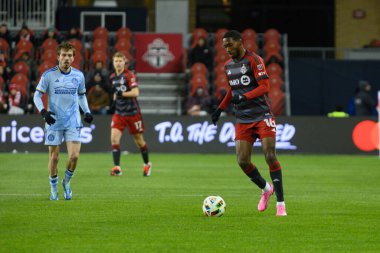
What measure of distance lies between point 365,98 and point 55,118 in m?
17.9

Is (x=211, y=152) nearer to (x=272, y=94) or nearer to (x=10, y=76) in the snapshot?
(x=272, y=94)

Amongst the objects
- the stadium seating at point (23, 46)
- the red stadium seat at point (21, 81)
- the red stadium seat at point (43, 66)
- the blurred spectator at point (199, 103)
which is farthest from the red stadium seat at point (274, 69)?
the stadium seating at point (23, 46)

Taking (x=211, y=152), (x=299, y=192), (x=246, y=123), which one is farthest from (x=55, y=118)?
(x=211, y=152)

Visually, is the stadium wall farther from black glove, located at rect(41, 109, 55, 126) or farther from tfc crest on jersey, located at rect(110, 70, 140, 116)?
black glove, located at rect(41, 109, 55, 126)

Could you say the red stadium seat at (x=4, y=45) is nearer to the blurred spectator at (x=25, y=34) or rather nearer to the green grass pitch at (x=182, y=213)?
the blurred spectator at (x=25, y=34)

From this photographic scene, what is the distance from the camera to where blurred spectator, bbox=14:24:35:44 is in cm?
3212

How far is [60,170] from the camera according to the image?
20375mm

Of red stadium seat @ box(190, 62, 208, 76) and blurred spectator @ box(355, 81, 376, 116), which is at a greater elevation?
red stadium seat @ box(190, 62, 208, 76)

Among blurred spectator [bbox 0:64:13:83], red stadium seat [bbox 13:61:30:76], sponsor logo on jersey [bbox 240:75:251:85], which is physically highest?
red stadium seat [bbox 13:61:30:76]

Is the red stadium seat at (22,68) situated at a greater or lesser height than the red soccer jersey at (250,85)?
greater

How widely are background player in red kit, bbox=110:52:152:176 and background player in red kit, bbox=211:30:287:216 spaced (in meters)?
7.03

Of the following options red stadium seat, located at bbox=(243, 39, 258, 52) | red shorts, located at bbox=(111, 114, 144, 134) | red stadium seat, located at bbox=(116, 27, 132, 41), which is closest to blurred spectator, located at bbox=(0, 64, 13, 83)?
red stadium seat, located at bbox=(116, 27, 132, 41)

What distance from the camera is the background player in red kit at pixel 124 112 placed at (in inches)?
758

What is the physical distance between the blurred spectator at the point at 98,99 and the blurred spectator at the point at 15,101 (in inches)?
80.9
